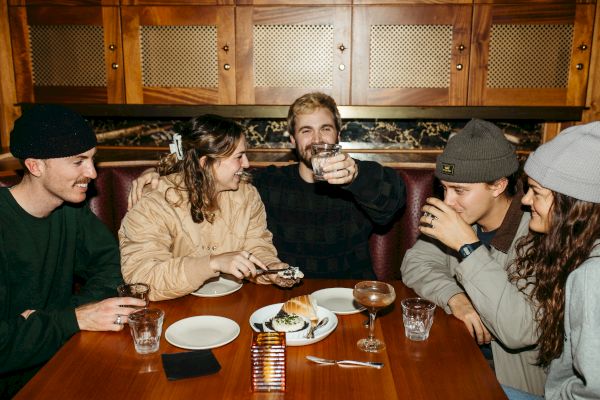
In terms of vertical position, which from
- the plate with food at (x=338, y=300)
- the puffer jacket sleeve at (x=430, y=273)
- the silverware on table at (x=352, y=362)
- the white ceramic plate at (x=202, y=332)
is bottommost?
the silverware on table at (x=352, y=362)

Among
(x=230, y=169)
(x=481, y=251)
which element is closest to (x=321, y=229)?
(x=230, y=169)

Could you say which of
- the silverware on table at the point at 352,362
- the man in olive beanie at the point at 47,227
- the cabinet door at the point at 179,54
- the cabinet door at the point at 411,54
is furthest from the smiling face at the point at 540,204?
the cabinet door at the point at 179,54

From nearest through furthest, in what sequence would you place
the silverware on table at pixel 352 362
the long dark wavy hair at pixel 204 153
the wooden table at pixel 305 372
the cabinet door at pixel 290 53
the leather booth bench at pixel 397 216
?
the wooden table at pixel 305 372, the silverware on table at pixel 352 362, the long dark wavy hair at pixel 204 153, the leather booth bench at pixel 397 216, the cabinet door at pixel 290 53

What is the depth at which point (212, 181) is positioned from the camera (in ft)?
7.45

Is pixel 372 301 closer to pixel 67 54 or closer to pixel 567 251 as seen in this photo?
pixel 567 251

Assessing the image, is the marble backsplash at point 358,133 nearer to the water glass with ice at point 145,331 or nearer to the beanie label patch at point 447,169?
the beanie label patch at point 447,169

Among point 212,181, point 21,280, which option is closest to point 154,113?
point 212,181

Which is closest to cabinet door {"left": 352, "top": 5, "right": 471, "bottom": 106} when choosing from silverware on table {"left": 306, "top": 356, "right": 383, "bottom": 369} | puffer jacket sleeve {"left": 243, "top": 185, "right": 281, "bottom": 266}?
puffer jacket sleeve {"left": 243, "top": 185, "right": 281, "bottom": 266}

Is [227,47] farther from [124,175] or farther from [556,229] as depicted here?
[556,229]

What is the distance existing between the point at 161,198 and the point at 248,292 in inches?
23.6

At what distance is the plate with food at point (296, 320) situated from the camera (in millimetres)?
1485

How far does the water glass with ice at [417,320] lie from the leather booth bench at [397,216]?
1398 mm

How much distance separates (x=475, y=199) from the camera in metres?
2.04

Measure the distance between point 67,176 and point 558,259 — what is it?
181 centimetres
